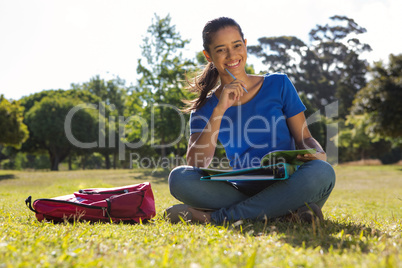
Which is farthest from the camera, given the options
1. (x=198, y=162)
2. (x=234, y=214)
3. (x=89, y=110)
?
(x=89, y=110)

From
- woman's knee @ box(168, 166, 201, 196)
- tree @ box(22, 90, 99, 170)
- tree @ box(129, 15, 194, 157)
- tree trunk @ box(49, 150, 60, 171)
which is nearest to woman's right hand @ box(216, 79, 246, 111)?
woman's knee @ box(168, 166, 201, 196)

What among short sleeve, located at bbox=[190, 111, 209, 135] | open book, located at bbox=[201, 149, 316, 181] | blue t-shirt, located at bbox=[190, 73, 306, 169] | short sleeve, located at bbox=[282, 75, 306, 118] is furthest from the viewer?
short sleeve, located at bbox=[190, 111, 209, 135]

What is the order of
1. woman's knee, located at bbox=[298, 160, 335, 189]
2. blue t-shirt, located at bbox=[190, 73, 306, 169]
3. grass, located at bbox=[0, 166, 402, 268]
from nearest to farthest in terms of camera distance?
grass, located at bbox=[0, 166, 402, 268] < woman's knee, located at bbox=[298, 160, 335, 189] < blue t-shirt, located at bbox=[190, 73, 306, 169]

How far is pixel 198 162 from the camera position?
3.60 m

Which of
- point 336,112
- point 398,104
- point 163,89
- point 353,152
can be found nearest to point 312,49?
point 336,112

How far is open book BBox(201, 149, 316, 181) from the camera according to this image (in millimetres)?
2934

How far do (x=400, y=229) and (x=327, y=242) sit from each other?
1.13m

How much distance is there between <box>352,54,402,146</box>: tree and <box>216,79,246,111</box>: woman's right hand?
2223 centimetres

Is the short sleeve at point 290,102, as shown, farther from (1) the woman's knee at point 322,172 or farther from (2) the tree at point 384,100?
(2) the tree at point 384,100

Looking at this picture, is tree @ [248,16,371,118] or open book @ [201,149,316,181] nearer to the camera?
open book @ [201,149,316,181]

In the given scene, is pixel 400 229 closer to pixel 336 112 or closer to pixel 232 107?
pixel 232 107

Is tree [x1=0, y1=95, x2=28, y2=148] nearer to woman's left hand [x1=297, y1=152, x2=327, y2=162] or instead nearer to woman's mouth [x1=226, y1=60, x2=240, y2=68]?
woman's mouth [x1=226, y1=60, x2=240, y2=68]

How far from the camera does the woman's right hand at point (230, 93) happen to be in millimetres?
3414

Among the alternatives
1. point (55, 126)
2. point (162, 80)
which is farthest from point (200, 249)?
point (55, 126)
